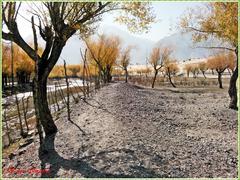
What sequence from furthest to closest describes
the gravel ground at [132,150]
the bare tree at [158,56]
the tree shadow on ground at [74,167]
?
the bare tree at [158,56]
the gravel ground at [132,150]
the tree shadow on ground at [74,167]

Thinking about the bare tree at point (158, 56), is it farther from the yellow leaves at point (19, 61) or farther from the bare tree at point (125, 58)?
the yellow leaves at point (19, 61)

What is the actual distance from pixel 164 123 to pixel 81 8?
8.38 m

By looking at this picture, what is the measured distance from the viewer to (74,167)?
448 inches

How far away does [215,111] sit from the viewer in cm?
2500

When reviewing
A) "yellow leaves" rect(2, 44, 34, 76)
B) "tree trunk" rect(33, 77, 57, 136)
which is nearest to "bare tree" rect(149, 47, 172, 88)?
"yellow leaves" rect(2, 44, 34, 76)

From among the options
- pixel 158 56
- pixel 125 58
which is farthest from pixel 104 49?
pixel 125 58

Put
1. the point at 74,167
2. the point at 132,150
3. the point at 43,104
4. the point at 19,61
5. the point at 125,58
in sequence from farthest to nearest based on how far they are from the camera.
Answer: the point at 125,58 → the point at 19,61 → the point at 43,104 → the point at 132,150 → the point at 74,167

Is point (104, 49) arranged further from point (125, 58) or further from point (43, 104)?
point (43, 104)

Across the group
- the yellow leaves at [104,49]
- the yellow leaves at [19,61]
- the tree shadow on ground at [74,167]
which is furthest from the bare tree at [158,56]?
Result: the tree shadow on ground at [74,167]

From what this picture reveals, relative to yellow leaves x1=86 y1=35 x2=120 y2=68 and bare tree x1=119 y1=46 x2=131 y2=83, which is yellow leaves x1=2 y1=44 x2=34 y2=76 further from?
bare tree x1=119 y1=46 x2=131 y2=83

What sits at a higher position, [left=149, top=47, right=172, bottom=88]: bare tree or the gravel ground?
[left=149, top=47, right=172, bottom=88]: bare tree

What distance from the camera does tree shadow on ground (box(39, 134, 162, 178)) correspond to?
10477 mm

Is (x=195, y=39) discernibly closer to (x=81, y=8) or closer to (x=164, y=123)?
(x=164, y=123)

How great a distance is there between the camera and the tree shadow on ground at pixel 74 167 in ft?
34.4
